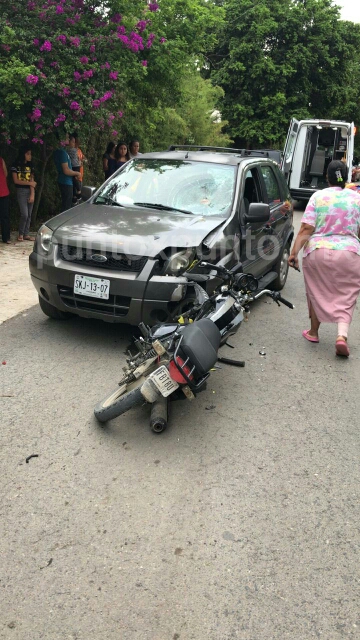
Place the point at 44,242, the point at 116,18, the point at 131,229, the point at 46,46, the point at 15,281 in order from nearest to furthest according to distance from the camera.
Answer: the point at 131,229
the point at 44,242
the point at 15,281
the point at 46,46
the point at 116,18

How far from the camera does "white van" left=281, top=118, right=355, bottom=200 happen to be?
19.7 meters

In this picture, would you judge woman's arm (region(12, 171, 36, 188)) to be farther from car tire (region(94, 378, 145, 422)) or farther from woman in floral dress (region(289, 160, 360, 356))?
car tire (region(94, 378, 145, 422))

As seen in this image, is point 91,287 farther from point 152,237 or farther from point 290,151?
point 290,151

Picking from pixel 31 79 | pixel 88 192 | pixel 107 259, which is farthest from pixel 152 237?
pixel 31 79

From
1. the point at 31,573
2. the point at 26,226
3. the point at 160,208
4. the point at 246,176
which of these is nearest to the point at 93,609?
the point at 31,573

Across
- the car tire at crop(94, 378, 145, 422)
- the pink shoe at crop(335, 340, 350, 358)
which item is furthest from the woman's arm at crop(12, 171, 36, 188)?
the car tire at crop(94, 378, 145, 422)

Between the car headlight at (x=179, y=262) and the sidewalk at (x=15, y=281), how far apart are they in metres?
A: 2.07

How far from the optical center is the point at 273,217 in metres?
7.42

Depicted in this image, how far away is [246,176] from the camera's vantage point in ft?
21.6

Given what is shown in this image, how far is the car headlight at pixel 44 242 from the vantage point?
5.46m

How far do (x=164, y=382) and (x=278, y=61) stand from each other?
2942cm

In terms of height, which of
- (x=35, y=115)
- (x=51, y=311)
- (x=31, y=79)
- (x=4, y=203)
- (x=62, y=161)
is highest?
(x=31, y=79)

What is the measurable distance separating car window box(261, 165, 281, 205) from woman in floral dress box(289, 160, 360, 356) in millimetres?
1719

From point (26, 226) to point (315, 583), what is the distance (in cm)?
838
